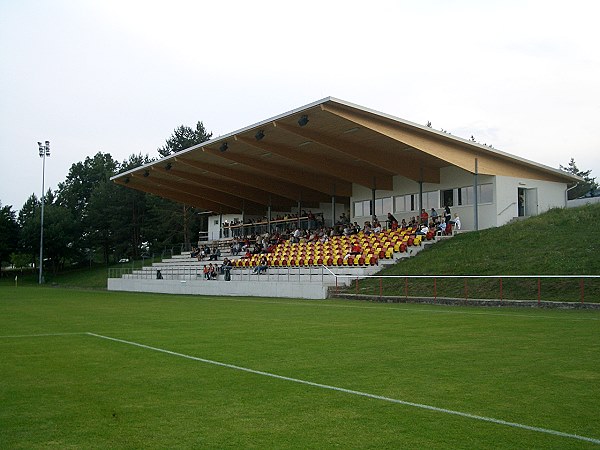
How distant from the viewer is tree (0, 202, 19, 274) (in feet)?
256

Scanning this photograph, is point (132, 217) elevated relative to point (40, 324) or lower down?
elevated

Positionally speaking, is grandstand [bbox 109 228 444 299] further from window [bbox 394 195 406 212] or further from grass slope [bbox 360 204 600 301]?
window [bbox 394 195 406 212]

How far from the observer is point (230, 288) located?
36.3 meters

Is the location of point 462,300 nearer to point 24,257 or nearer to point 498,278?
point 498,278

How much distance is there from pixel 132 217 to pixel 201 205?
2382cm

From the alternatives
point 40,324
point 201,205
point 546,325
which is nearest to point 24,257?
point 201,205

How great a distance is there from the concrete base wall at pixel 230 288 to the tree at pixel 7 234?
35259mm

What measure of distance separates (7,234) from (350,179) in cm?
5391

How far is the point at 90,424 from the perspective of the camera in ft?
19.6

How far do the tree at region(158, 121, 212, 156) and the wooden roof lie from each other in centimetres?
2960

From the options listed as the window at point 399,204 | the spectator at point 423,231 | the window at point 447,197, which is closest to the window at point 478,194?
the window at point 447,197

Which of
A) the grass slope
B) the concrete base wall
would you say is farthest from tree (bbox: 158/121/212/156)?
the grass slope

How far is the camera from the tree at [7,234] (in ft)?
256

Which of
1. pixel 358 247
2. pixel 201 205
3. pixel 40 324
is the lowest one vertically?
pixel 40 324
